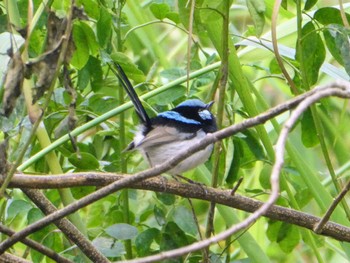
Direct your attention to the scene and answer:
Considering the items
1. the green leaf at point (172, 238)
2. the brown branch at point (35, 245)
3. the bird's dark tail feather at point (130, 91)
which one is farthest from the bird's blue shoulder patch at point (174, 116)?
the brown branch at point (35, 245)

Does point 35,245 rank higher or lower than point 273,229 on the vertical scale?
higher

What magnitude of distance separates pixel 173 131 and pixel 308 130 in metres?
0.46

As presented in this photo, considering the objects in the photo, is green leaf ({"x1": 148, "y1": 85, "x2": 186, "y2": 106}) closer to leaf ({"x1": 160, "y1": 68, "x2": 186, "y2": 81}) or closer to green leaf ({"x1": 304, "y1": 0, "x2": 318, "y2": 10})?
leaf ({"x1": 160, "y1": 68, "x2": 186, "y2": 81})

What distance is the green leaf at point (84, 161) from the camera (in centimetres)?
231

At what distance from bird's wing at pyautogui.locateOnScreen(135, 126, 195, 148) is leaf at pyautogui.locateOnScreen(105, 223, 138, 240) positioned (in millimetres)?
409

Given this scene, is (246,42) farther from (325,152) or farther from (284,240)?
(284,240)

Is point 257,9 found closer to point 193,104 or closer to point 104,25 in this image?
point 104,25

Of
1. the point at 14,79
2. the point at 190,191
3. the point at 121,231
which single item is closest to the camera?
the point at 14,79

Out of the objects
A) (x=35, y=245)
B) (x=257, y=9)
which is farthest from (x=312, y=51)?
(x=35, y=245)

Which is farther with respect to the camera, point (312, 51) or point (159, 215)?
point (159, 215)

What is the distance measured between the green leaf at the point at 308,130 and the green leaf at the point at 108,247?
23.1 inches

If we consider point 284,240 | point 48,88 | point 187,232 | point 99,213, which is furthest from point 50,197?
point 48,88

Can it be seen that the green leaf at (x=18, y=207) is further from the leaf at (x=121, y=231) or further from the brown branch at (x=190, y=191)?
the brown branch at (x=190, y=191)

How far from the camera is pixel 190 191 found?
6.52 feet
